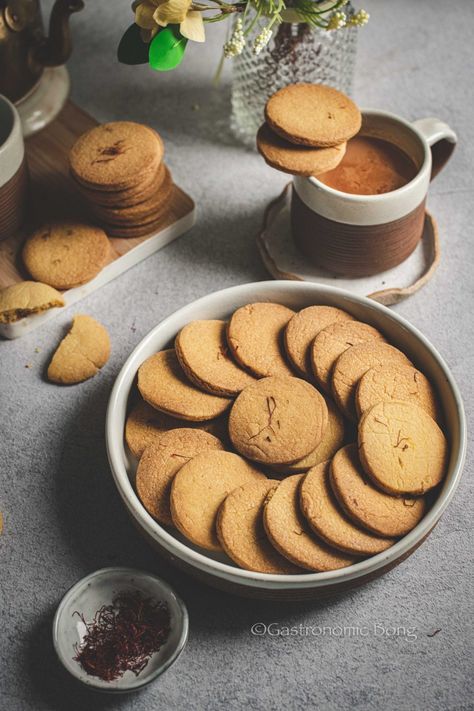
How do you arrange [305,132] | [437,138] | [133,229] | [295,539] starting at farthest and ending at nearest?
[133,229], [437,138], [305,132], [295,539]

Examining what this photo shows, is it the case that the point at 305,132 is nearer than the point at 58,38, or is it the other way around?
the point at 305,132

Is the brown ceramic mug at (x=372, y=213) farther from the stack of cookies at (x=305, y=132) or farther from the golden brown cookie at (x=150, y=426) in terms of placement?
the golden brown cookie at (x=150, y=426)

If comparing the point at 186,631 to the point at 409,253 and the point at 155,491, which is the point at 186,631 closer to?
the point at 155,491

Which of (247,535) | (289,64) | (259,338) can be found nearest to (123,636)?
(247,535)

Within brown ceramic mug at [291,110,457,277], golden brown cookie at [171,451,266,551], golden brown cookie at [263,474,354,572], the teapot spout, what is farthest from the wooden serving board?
golden brown cookie at [263,474,354,572]

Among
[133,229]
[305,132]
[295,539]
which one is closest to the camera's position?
[295,539]

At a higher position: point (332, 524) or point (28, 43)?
point (28, 43)

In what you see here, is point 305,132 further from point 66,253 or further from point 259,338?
point 66,253
